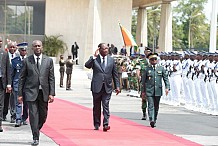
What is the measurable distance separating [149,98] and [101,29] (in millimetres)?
39858

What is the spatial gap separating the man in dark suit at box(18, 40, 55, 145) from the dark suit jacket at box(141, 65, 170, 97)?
16.6ft

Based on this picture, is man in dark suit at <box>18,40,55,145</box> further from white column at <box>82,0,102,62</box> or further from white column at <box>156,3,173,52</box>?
white column at <box>156,3,173,52</box>

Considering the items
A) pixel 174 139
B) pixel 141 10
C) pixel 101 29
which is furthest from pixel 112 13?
pixel 174 139

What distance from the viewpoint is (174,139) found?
1416cm

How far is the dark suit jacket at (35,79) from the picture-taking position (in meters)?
12.5

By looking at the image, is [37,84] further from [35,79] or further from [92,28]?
[92,28]

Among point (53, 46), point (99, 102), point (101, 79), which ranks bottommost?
point (99, 102)

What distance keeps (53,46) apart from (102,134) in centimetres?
4105

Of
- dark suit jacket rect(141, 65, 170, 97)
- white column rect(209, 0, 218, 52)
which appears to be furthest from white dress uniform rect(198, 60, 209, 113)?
white column rect(209, 0, 218, 52)

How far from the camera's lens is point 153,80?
17.3m

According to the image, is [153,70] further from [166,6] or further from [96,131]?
[166,6]

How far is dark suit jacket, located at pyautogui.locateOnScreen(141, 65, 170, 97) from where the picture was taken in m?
17.2

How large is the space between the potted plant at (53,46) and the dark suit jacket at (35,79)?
1671 inches

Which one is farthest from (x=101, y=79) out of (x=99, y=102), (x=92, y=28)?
(x=92, y=28)
